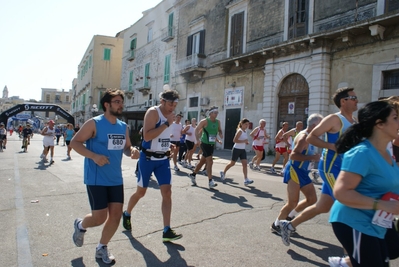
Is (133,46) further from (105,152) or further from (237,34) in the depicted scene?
(105,152)

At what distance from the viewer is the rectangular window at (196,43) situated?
2421 centimetres

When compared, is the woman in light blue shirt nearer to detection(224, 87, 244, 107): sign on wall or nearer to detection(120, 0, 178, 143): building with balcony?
detection(224, 87, 244, 107): sign on wall

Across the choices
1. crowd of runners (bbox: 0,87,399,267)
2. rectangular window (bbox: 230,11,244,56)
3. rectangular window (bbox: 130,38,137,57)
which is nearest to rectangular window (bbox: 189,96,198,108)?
rectangular window (bbox: 230,11,244,56)

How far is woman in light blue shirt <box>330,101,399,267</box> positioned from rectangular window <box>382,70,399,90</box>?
12321 mm

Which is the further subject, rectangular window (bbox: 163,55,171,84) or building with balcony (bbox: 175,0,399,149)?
rectangular window (bbox: 163,55,171,84)

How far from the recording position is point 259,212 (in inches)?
216

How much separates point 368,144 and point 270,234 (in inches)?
101

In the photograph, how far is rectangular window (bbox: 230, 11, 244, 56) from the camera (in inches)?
805

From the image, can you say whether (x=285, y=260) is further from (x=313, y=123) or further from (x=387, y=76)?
(x=387, y=76)

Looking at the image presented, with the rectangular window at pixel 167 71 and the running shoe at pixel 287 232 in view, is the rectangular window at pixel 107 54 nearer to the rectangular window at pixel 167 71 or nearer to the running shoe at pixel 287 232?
the rectangular window at pixel 167 71

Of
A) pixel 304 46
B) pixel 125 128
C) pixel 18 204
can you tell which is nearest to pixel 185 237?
pixel 125 128

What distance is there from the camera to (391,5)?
499 inches

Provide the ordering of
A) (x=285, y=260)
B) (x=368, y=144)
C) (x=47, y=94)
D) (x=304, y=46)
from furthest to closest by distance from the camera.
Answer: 1. (x=47, y=94)
2. (x=304, y=46)
3. (x=285, y=260)
4. (x=368, y=144)

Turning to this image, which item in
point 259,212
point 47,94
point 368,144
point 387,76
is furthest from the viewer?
point 47,94
